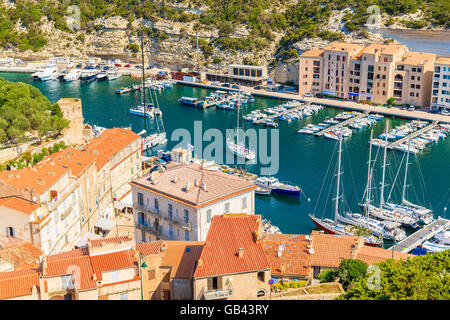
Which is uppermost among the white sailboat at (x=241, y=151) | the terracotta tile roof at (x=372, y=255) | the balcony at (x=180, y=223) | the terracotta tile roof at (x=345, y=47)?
the terracotta tile roof at (x=345, y=47)

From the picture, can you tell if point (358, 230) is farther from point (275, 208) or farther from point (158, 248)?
point (158, 248)

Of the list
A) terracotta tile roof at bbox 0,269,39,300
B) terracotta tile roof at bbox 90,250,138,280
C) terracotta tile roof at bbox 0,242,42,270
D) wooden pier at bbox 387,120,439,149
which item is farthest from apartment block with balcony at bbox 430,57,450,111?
terracotta tile roof at bbox 0,269,39,300

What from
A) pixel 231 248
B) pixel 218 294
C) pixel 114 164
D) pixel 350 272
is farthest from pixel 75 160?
pixel 350 272

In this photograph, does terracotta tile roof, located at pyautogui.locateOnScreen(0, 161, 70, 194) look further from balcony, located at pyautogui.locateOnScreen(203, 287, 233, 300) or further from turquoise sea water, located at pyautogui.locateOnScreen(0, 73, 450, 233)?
turquoise sea water, located at pyautogui.locateOnScreen(0, 73, 450, 233)

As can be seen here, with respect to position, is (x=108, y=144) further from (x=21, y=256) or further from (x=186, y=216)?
(x=21, y=256)

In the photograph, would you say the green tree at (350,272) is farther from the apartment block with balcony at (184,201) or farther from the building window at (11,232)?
the building window at (11,232)

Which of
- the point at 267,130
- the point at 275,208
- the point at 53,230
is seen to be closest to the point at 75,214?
the point at 53,230

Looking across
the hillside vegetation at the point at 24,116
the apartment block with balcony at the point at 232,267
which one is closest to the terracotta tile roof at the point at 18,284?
the apartment block with balcony at the point at 232,267
